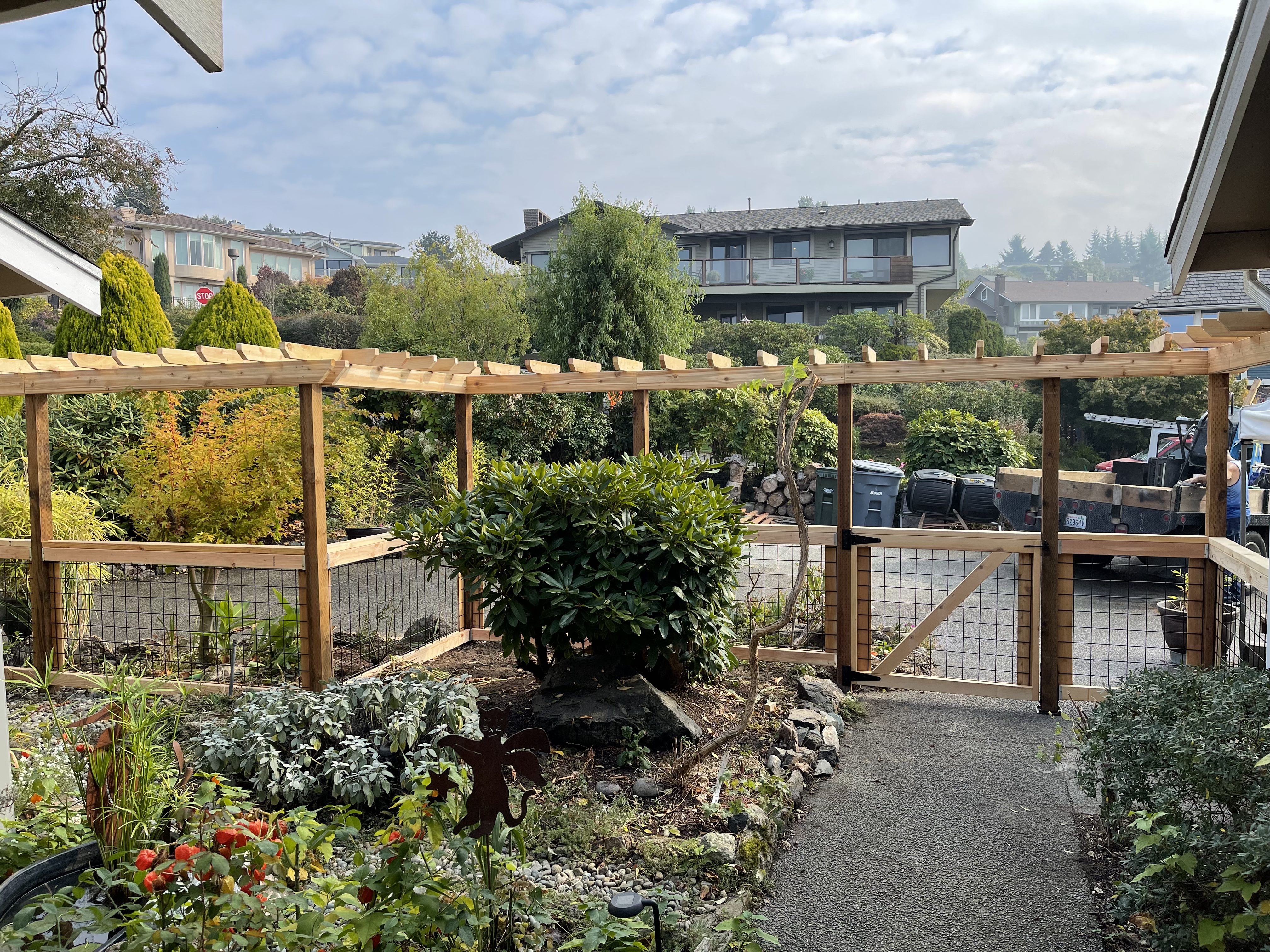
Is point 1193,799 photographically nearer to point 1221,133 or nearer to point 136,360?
point 1221,133

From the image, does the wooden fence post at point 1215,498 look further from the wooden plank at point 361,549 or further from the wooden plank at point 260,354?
the wooden plank at point 260,354

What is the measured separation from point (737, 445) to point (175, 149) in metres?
14.1

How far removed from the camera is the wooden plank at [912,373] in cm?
518

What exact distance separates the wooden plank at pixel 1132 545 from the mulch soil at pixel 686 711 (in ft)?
6.37

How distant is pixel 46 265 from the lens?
3.38m

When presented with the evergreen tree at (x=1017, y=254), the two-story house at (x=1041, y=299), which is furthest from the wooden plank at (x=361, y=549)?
the evergreen tree at (x=1017, y=254)

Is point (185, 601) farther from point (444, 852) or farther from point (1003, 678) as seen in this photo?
point (1003, 678)

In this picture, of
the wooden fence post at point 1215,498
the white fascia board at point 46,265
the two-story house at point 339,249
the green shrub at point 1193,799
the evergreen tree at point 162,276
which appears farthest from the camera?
the two-story house at point 339,249

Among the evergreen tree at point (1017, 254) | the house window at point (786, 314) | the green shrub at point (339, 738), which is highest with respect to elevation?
the evergreen tree at point (1017, 254)

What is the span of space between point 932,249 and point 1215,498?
2850 cm

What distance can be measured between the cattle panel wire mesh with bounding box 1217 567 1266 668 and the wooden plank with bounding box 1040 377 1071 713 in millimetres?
861

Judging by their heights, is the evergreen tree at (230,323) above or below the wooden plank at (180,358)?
above

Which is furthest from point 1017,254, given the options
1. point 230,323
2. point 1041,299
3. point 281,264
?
point 230,323

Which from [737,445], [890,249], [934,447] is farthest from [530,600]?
[890,249]
